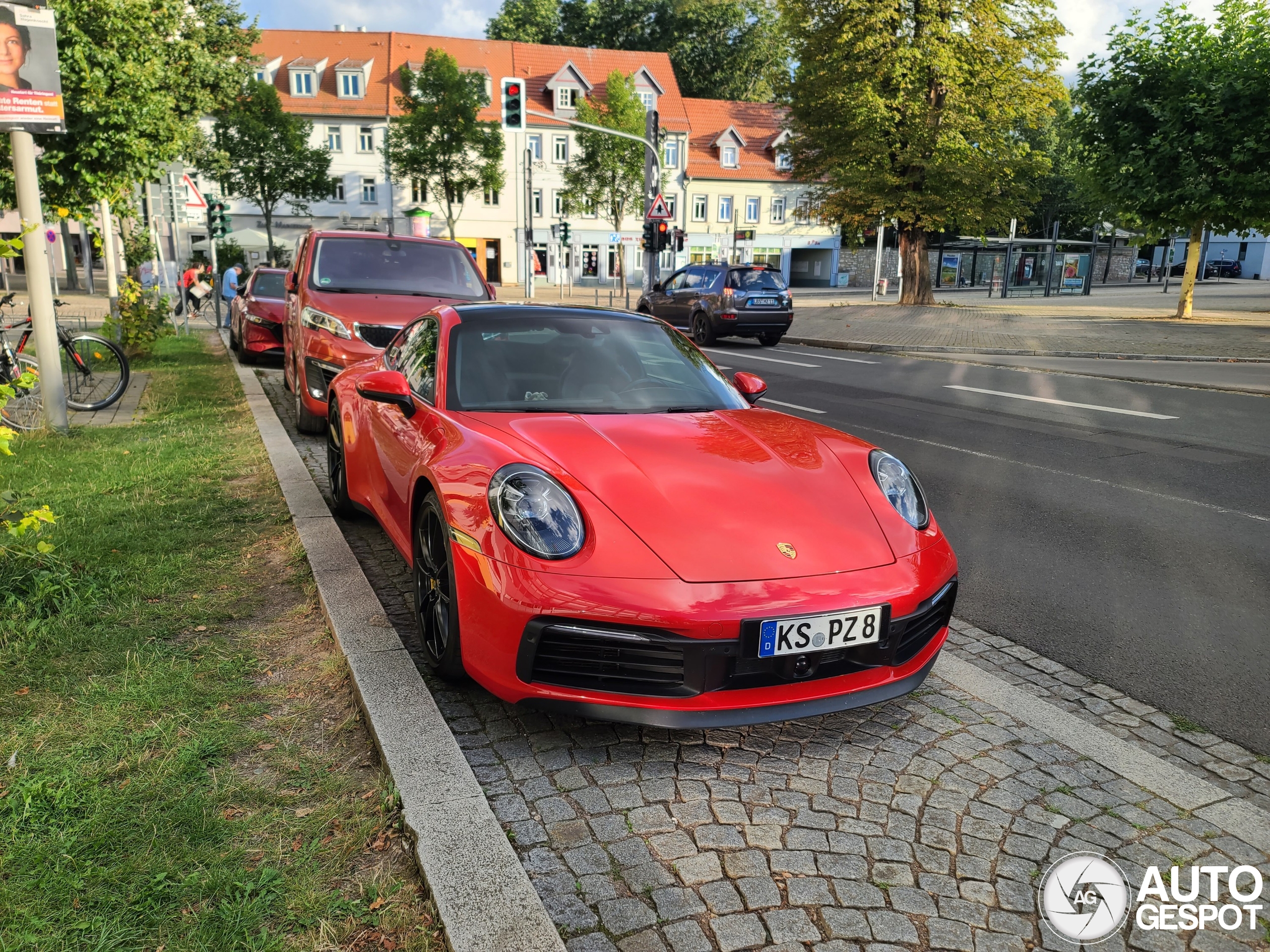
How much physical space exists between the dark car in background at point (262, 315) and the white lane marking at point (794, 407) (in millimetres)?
6468

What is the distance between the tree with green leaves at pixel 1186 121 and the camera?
2162 cm

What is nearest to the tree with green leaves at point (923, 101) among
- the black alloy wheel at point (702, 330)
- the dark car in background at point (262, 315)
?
the black alloy wheel at point (702, 330)

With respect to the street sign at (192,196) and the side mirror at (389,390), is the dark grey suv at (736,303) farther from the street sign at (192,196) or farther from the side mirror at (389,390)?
the side mirror at (389,390)

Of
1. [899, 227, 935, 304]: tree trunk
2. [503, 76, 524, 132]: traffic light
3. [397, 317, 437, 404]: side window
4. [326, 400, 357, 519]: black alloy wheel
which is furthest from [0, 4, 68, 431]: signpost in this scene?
[899, 227, 935, 304]: tree trunk

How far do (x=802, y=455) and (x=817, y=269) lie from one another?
6597 cm

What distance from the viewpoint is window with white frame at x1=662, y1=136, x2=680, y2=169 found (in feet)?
203

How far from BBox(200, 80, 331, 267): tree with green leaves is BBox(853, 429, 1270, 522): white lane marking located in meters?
40.9

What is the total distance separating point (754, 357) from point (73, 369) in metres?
12.1

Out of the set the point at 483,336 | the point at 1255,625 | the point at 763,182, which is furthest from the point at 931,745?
the point at 763,182

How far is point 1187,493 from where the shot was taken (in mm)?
7012

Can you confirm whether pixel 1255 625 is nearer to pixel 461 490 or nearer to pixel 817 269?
pixel 461 490

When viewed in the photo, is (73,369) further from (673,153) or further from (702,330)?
(673,153)

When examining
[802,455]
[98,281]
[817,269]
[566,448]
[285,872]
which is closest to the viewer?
[285,872]

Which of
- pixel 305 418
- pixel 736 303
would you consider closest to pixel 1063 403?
pixel 305 418
